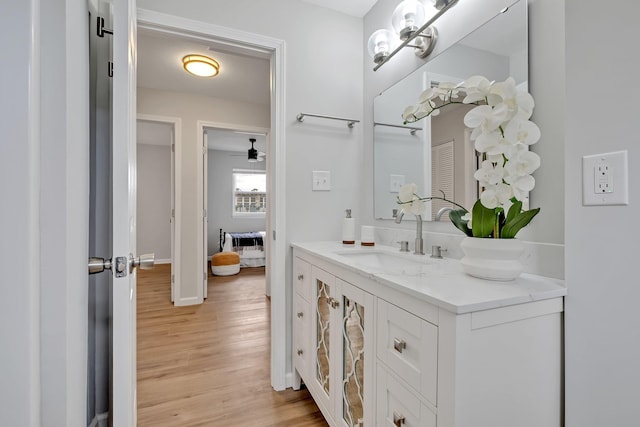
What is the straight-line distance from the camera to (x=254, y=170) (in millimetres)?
7023

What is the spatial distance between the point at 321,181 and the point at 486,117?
1.20 m

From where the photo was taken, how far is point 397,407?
849mm

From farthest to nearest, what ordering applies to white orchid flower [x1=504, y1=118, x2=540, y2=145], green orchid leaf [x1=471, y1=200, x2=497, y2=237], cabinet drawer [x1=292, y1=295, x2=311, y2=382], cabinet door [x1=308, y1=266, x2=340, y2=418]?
cabinet drawer [x1=292, y1=295, x2=311, y2=382]
cabinet door [x1=308, y1=266, x2=340, y2=418]
green orchid leaf [x1=471, y1=200, x2=497, y2=237]
white orchid flower [x1=504, y1=118, x2=540, y2=145]

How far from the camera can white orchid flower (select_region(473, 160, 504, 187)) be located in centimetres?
79

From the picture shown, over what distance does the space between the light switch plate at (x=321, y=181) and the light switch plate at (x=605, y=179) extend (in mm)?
1333

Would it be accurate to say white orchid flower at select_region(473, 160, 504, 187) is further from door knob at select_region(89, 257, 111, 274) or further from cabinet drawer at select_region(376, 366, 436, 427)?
door knob at select_region(89, 257, 111, 274)

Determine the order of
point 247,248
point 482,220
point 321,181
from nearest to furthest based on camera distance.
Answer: point 482,220, point 321,181, point 247,248

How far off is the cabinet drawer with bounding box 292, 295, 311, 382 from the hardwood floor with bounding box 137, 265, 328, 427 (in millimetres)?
200

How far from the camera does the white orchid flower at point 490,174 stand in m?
0.79

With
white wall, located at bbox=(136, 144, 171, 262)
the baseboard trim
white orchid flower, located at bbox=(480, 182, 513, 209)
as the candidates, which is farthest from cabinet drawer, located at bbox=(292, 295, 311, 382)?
white wall, located at bbox=(136, 144, 171, 262)

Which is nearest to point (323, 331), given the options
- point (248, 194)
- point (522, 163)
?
point (522, 163)

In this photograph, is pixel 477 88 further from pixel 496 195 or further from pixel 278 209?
pixel 278 209

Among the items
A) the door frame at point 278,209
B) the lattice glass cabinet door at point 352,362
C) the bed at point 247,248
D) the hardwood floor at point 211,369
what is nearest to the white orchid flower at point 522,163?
the lattice glass cabinet door at point 352,362
